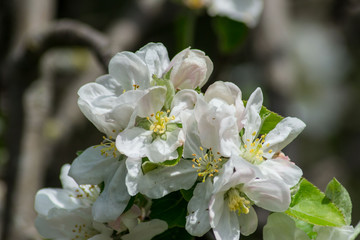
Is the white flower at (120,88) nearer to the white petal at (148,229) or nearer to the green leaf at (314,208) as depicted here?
the white petal at (148,229)

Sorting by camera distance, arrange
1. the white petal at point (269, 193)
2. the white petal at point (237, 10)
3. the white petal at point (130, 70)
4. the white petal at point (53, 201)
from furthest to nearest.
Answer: the white petal at point (237, 10), the white petal at point (53, 201), the white petal at point (130, 70), the white petal at point (269, 193)

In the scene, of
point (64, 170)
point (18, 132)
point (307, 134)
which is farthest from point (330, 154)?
point (64, 170)

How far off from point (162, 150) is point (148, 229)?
0.15 metres

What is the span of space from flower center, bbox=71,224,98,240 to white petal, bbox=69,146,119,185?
4.1 inches

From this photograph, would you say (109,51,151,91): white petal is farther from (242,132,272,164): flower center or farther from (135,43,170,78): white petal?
(242,132,272,164): flower center

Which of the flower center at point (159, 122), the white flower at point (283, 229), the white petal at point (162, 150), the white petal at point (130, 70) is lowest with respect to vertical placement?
the white flower at point (283, 229)

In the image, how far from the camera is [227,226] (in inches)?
32.7

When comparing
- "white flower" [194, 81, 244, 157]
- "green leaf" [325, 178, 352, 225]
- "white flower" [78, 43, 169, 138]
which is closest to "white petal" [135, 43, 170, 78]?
"white flower" [78, 43, 169, 138]

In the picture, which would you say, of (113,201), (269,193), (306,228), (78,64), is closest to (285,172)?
(269,193)

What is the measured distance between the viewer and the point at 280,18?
8.23 feet

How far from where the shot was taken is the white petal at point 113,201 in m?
0.84

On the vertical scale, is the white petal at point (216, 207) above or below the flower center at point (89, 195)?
above

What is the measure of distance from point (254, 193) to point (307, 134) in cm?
383

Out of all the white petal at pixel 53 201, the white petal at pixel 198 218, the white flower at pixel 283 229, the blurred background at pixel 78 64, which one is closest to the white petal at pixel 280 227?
the white flower at pixel 283 229
